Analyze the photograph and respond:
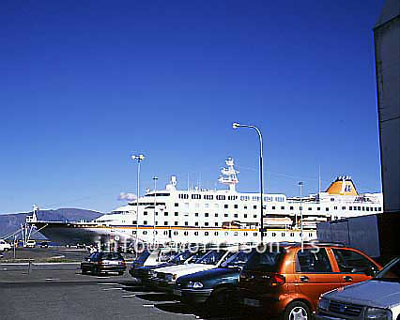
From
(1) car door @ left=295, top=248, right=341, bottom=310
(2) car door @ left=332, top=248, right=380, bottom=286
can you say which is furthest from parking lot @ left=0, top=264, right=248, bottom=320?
(2) car door @ left=332, top=248, right=380, bottom=286

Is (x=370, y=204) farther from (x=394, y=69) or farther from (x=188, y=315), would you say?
(x=188, y=315)

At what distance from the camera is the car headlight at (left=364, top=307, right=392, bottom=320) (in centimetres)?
618

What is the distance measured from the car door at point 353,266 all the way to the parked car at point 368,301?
5.33ft

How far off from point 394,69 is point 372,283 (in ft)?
42.3

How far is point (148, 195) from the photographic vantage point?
227 ft

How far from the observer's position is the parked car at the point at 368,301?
6.25 meters

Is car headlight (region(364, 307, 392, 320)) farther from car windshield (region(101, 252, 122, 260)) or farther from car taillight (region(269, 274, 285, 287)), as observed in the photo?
car windshield (region(101, 252, 122, 260))

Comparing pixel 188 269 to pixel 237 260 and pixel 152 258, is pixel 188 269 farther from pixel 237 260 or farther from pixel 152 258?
pixel 152 258

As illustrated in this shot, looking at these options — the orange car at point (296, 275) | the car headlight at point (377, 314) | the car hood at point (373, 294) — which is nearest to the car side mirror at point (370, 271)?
the orange car at point (296, 275)

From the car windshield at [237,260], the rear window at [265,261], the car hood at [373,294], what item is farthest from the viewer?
the car windshield at [237,260]

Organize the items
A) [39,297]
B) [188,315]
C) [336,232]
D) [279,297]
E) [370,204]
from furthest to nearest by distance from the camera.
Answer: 1. [370,204]
2. [336,232]
3. [39,297]
4. [188,315]
5. [279,297]

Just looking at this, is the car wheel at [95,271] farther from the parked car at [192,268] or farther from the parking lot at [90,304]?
the parked car at [192,268]

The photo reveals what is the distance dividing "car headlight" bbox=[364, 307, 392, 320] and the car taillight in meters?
2.46

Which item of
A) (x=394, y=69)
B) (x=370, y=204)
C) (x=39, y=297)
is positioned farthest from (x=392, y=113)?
(x=370, y=204)
